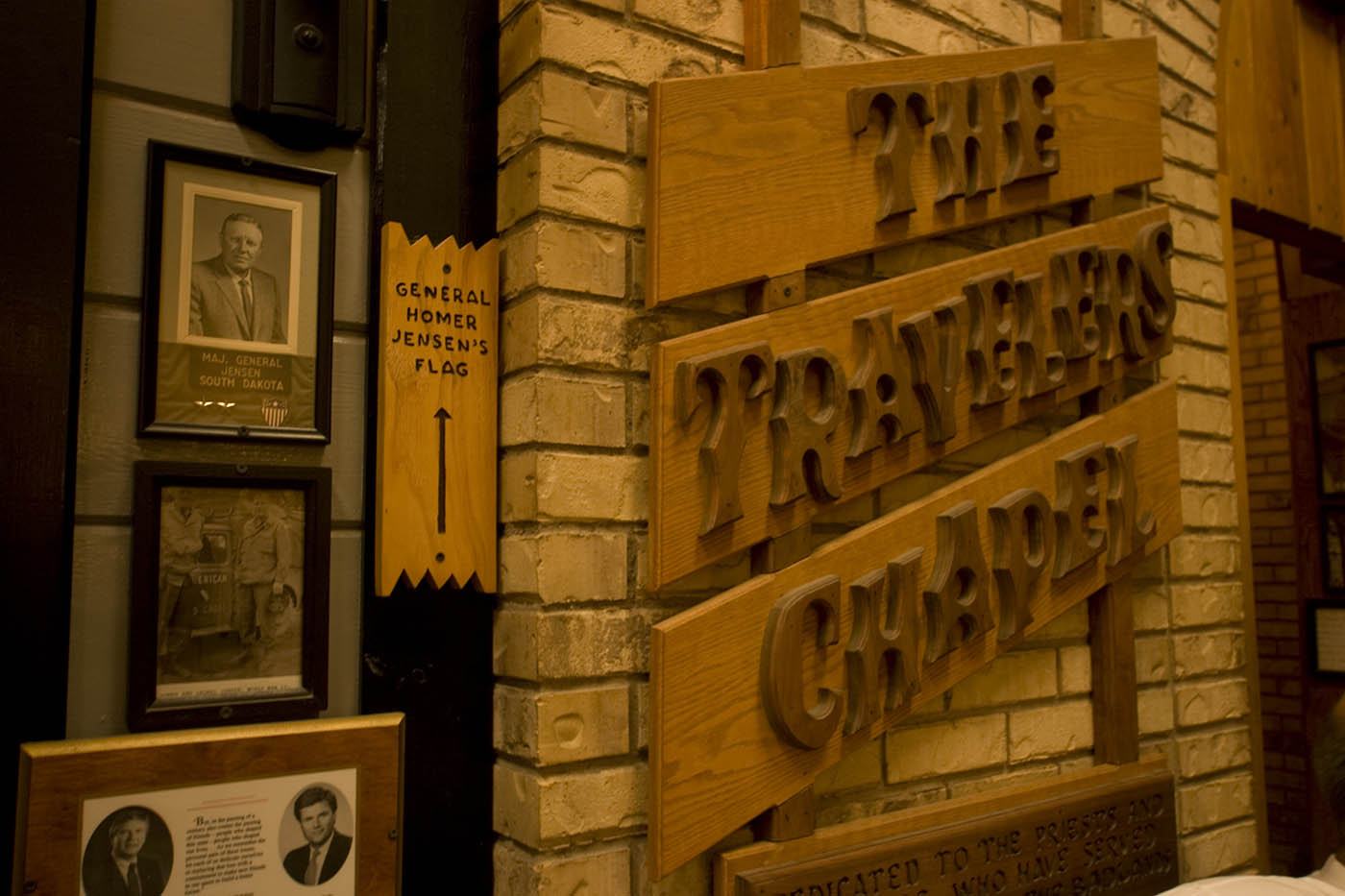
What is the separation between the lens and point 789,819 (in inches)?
57.7

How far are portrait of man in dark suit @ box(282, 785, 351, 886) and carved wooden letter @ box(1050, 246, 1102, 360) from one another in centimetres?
150

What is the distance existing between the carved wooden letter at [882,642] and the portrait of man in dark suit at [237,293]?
93cm

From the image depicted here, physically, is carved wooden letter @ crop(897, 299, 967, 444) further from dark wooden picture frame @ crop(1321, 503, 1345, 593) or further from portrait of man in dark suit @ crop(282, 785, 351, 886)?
dark wooden picture frame @ crop(1321, 503, 1345, 593)

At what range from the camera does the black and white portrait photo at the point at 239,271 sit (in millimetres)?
1265

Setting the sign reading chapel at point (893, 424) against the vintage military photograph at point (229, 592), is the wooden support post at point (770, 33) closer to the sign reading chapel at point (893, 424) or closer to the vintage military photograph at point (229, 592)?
the sign reading chapel at point (893, 424)

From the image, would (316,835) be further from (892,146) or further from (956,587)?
(892,146)

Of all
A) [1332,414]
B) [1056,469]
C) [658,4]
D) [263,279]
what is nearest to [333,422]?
[263,279]

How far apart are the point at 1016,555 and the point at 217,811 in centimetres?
131

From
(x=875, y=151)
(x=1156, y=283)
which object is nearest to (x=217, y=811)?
(x=875, y=151)

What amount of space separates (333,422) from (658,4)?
78 cm

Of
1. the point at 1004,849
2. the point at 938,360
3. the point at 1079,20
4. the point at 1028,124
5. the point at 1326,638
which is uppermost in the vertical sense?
the point at 1079,20

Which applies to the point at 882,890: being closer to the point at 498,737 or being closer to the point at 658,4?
the point at 498,737

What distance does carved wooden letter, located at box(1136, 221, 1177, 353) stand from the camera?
206cm

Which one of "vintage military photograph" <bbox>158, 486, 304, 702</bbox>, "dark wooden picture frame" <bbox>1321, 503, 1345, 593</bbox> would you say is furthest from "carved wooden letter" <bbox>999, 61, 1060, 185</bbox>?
"dark wooden picture frame" <bbox>1321, 503, 1345, 593</bbox>
